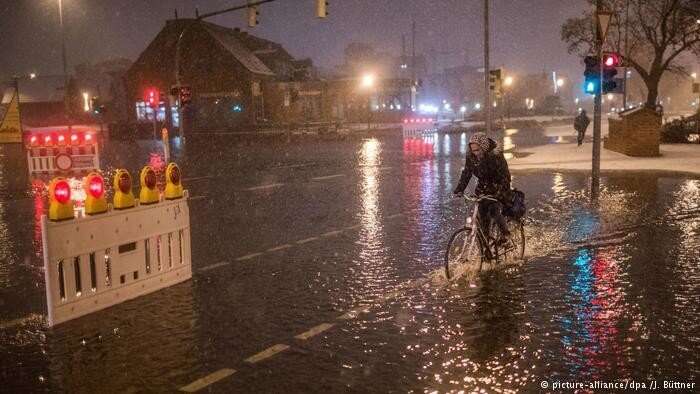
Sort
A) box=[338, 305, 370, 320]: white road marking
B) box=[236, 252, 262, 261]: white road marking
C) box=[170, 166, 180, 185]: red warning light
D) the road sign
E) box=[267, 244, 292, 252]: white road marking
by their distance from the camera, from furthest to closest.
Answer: the road sign < box=[267, 244, 292, 252]: white road marking < box=[236, 252, 262, 261]: white road marking < box=[170, 166, 180, 185]: red warning light < box=[338, 305, 370, 320]: white road marking

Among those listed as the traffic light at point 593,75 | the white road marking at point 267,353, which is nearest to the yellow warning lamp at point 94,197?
the white road marking at point 267,353

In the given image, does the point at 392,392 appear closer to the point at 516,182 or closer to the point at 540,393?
the point at 540,393

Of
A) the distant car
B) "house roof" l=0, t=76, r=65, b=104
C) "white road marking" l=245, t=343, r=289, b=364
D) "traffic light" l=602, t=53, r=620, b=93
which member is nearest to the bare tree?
the distant car

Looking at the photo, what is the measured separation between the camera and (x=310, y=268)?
873cm

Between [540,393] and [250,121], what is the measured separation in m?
56.3

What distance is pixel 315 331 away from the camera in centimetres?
621

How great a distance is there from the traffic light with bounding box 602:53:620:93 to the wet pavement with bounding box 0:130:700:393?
321cm

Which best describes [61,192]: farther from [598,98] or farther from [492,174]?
[598,98]

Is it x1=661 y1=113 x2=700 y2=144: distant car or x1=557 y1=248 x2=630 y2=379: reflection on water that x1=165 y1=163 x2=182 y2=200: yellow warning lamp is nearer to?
x1=557 y1=248 x2=630 y2=379: reflection on water

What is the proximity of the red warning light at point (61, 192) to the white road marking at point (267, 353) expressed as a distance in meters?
2.84

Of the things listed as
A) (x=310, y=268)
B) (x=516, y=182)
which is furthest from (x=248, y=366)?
(x=516, y=182)

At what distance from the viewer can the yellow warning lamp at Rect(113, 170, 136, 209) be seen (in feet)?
24.9

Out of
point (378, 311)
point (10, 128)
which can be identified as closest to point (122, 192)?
point (378, 311)

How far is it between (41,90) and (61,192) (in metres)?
87.5
